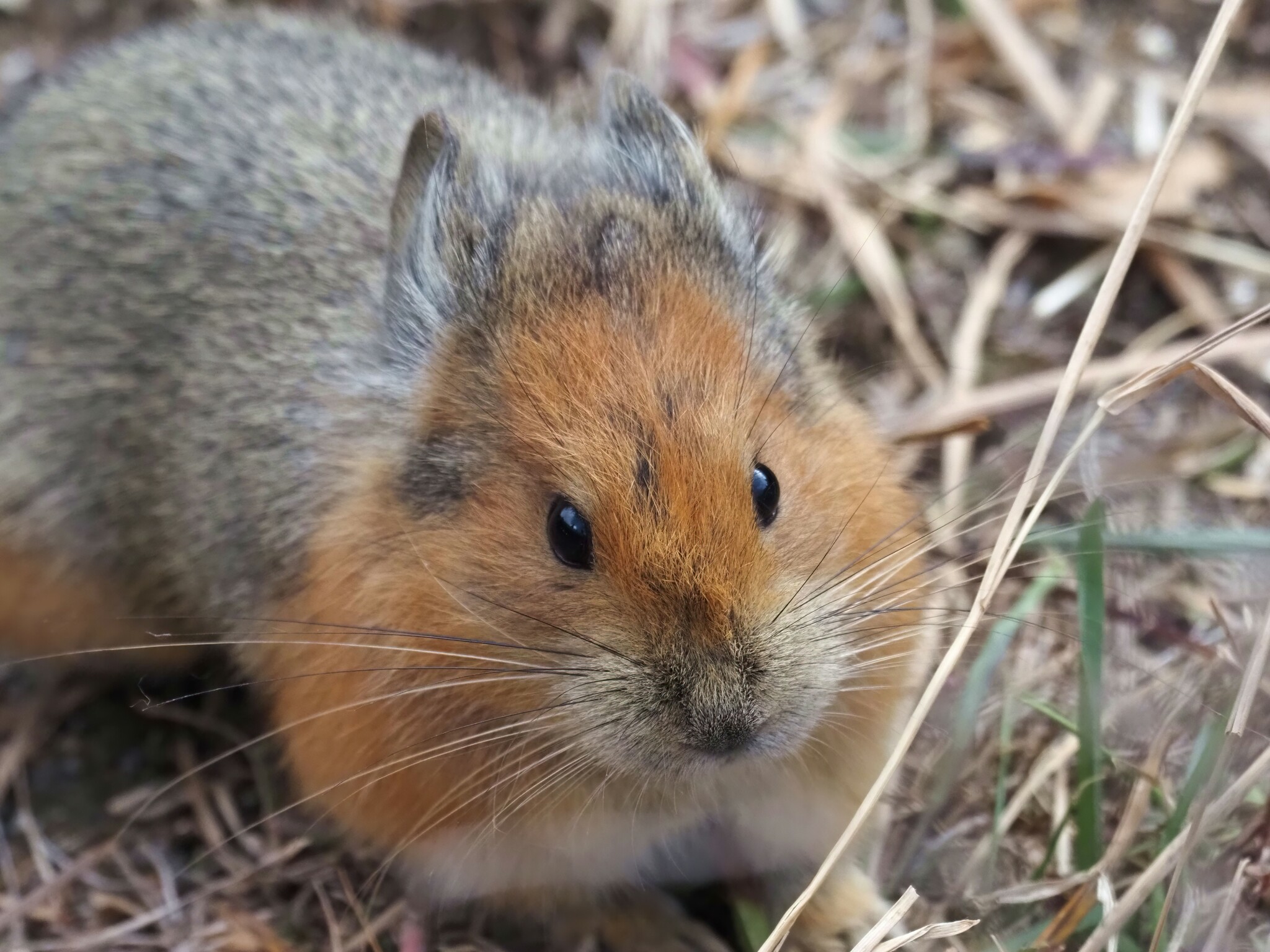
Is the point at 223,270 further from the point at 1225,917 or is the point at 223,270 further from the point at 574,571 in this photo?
the point at 1225,917

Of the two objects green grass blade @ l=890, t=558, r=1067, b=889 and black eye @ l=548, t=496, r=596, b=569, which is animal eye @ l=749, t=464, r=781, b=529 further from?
green grass blade @ l=890, t=558, r=1067, b=889

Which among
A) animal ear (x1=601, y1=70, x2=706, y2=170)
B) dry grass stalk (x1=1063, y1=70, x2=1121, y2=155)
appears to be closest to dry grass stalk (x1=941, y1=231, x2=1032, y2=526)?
dry grass stalk (x1=1063, y1=70, x2=1121, y2=155)

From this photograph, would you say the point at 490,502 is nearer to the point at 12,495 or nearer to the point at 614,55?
the point at 12,495

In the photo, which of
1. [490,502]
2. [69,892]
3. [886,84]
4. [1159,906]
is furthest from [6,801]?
[886,84]

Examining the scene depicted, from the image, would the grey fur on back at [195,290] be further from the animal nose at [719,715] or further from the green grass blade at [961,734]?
the green grass blade at [961,734]

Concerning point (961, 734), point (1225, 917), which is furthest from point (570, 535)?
point (1225, 917)

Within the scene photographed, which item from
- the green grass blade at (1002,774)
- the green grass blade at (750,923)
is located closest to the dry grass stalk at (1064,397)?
the green grass blade at (750,923)
